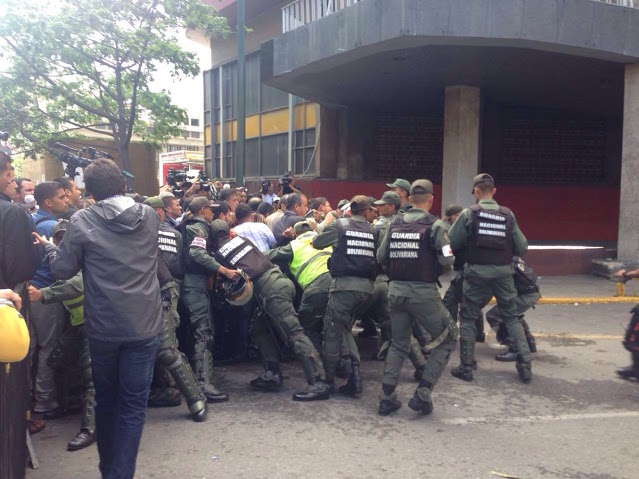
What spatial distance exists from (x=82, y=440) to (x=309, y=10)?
37.7 ft

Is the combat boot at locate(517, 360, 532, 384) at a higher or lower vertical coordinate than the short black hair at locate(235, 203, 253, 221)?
lower

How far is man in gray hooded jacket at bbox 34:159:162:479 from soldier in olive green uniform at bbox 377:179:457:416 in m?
2.16

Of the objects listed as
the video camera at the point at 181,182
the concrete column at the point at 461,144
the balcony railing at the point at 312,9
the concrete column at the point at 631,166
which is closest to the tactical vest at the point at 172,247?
the video camera at the point at 181,182

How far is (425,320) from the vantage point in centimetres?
489

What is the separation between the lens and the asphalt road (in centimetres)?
398

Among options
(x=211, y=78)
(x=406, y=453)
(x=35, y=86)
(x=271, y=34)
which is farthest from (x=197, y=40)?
(x=406, y=453)

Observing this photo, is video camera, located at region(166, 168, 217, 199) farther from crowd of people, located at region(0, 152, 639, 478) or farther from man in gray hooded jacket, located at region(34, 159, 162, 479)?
man in gray hooded jacket, located at region(34, 159, 162, 479)

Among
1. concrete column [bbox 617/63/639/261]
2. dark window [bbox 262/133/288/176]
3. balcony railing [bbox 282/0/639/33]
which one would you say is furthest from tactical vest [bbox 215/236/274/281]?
dark window [bbox 262/133/288/176]

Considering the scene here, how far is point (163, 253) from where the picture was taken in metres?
5.33

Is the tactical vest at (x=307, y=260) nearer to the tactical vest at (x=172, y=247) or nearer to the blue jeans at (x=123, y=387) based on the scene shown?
the tactical vest at (x=172, y=247)

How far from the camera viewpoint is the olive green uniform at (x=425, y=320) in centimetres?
488

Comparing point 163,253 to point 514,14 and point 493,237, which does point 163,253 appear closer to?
point 493,237

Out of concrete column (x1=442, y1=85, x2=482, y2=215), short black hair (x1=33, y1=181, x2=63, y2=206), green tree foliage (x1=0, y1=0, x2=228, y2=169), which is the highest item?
green tree foliage (x1=0, y1=0, x2=228, y2=169)

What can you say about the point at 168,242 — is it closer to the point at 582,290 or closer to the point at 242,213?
the point at 242,213
